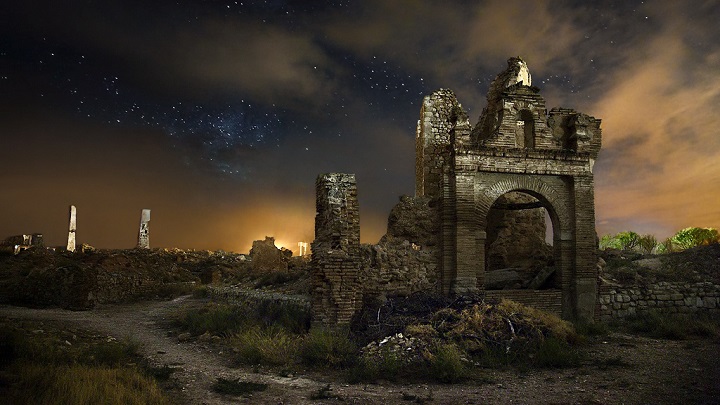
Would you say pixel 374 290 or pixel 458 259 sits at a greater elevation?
pixel 458 259

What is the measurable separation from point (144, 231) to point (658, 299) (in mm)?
32789

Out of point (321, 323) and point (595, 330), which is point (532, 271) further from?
point (321, 323)

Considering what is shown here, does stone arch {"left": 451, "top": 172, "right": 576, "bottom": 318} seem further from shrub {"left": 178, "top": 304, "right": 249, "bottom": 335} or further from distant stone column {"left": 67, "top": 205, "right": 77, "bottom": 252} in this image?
distant stone column {"left": 67, "top": 205, "right": 77, "bottom": 252}

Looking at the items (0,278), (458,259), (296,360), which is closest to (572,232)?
(458,259)

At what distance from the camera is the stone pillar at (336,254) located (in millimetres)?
11117

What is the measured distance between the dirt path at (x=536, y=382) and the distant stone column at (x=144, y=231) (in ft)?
86.4

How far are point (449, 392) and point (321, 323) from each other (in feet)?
14.1

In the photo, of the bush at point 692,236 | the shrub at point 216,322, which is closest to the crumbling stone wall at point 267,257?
the shrub at point 216,322

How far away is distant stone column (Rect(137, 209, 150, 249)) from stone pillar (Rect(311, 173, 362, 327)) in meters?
27.8

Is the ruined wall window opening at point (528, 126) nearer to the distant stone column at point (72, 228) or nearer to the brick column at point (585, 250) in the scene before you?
the brick column at point (585, 250)

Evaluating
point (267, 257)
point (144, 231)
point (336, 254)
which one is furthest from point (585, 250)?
point (144, 231)

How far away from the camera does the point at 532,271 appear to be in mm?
16328

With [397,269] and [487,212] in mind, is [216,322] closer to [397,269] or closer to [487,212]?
[397,269]

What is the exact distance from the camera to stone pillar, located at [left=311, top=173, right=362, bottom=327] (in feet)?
36.5
